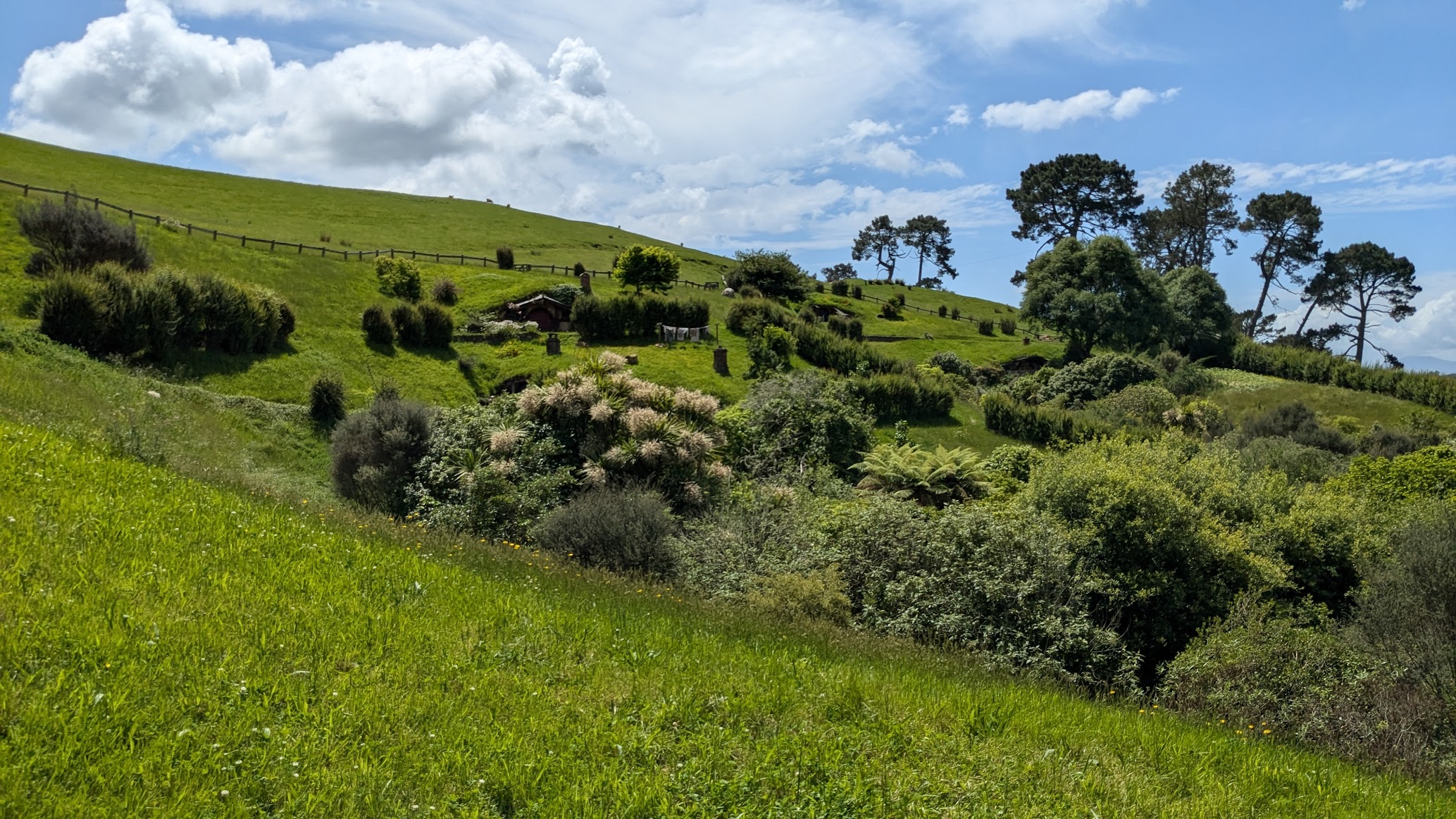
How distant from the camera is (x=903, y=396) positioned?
107 ft

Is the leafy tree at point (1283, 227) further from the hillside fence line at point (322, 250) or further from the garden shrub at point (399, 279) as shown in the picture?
the garden shrub at point (399, 279)

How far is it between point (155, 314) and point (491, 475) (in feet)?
48.6

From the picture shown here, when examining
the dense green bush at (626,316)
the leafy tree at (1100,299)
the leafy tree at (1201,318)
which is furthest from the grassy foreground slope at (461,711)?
the leafy tree at (1201,318)

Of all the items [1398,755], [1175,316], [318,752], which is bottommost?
[1398,755]

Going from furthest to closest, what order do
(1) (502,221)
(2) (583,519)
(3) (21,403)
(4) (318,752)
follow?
(1) (502,221), (3) (21,403), (2) (583,519), (4) (318,752)

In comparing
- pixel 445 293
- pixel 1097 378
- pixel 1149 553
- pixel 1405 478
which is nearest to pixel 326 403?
pixel 1149 553

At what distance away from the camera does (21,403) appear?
13797 mm

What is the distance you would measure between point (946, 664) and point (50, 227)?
35137 mm

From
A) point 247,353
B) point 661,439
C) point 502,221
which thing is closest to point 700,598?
point 661,439

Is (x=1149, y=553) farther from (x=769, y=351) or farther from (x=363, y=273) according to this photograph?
(x=363, y=273)

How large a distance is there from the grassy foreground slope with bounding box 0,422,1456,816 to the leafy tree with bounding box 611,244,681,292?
42958mm

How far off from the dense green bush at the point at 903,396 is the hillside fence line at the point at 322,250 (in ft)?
97.7

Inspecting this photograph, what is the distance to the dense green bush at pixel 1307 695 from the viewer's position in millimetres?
8008

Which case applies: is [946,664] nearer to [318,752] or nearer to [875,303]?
[318,752]
